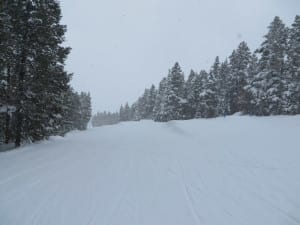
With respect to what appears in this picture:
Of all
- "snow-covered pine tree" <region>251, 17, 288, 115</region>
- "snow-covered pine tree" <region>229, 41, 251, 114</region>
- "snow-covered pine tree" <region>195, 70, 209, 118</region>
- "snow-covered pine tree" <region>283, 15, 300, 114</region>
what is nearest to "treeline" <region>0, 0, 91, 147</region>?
"snow-covered pine tree" <region>251, 17, 288, 115</region>

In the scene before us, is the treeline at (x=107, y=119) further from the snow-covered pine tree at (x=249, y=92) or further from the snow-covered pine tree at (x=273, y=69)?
the snow-covered pine tree at (x=273, y=69)

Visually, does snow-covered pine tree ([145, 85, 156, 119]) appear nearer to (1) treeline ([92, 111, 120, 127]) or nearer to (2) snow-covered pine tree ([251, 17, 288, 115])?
(2) snow-covered pine tree ([251, 17, 288, 115])

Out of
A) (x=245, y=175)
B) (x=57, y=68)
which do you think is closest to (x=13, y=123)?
(x=57, y=68)

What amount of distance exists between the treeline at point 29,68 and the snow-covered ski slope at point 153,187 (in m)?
3.42

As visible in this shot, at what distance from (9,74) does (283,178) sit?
1485 cm

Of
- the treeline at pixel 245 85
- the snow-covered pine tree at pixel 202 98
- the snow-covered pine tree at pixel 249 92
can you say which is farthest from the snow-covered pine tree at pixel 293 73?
the snow-covered pine tree at pixel 202 98

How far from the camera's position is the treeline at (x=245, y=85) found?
27.8 meters

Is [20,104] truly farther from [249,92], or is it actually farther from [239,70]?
[239,70]

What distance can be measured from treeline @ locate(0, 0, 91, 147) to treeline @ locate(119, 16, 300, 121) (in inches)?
912

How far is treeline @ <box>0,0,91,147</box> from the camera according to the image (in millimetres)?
13564

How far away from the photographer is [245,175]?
312 inches

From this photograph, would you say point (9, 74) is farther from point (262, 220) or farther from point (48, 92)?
point (262, 220)

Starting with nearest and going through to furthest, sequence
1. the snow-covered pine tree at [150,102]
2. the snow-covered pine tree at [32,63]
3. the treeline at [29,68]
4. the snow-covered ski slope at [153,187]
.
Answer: the snow-covered ski slope at [153,187], the treeline at [29,68], the snow-covered pine tree at [32,63], the snow-covered pine tree at [150,102]

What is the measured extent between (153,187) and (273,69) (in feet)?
85.2
